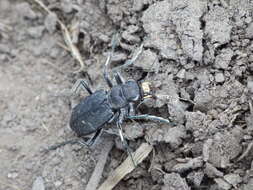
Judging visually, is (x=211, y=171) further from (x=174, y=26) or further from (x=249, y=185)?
(x=174, y=26)

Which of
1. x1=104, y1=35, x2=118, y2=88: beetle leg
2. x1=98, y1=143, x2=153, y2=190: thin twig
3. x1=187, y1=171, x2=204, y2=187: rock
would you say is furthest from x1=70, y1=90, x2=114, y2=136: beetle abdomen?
x1=187, y1=171, x2=204, y2=187: rock

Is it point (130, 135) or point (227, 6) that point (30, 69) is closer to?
point (130, 135)

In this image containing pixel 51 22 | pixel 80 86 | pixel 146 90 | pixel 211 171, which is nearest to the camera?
pixel 211 171

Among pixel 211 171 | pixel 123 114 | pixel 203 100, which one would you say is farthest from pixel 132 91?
pixel 211 171

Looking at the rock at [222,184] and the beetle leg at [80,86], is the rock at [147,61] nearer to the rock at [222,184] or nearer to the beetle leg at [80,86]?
the beetle leg at [80,86]

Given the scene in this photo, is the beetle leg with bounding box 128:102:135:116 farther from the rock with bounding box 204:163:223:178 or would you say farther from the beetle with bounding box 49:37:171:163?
the rock with bounding box 204:163:223:178

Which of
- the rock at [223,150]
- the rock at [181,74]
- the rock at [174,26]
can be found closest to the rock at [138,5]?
the rock at [174,26]
